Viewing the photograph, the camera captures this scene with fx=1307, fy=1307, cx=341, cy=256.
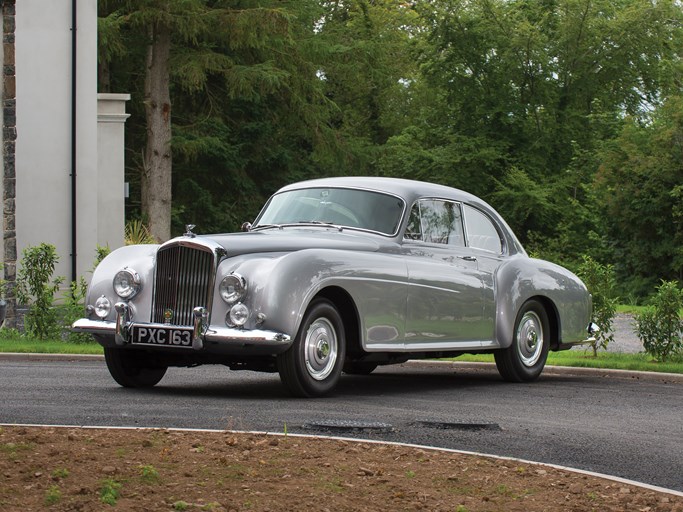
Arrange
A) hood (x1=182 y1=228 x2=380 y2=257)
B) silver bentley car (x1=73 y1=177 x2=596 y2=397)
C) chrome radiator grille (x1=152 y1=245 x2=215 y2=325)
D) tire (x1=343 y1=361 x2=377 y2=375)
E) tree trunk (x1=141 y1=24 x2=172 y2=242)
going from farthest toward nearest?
tree trunk (x1=141 y1=24 x2=172 y2=242)
tire (x1=343 y1=361 x2=377 y2=375)
hood (x1=182 y1=228 x2=380 y2=257)
chrome radiator grille (x1=152 y1=245 x2=215 y2=325)
silver bentley car (x1=73 y1=177 x2=596 y2=397)

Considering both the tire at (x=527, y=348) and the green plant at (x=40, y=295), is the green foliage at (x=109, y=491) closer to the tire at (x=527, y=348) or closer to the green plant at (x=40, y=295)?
the tire at (x=527, y=348)

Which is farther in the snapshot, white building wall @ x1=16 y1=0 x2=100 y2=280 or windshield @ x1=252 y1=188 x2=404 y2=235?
white building wall @ x1=16 y1=0 x2=100 y2=280

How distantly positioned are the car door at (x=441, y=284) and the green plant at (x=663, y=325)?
128 inches

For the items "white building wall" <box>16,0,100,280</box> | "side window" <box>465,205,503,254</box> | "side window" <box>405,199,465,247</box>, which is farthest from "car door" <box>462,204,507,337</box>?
"white building wall" <box>16,0,100,280</box>

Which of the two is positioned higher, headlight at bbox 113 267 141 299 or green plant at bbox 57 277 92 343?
headlight at bbox 113 267 141 299

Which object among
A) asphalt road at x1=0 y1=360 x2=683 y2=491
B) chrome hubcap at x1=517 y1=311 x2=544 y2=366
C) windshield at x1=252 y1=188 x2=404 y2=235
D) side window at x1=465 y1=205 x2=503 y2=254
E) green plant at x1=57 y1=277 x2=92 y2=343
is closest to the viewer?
asphalt road at x1=0 y1=360 x2=683 y2=491

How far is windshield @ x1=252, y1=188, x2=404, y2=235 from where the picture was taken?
39.5ft

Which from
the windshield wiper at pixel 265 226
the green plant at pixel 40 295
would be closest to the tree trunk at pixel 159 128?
the green plant at pixel 40 295

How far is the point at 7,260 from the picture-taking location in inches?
841

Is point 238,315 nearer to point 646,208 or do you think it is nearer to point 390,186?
point 390,186

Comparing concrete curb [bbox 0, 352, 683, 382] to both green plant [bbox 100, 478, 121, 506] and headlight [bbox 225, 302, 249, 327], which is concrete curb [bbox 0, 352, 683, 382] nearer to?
headlight [bbox 225, 302, 249, 327]

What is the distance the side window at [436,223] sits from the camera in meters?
12.3

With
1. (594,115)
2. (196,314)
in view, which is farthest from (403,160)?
(196,314)

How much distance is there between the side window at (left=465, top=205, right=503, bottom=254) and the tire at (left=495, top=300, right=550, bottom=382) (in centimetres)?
69
